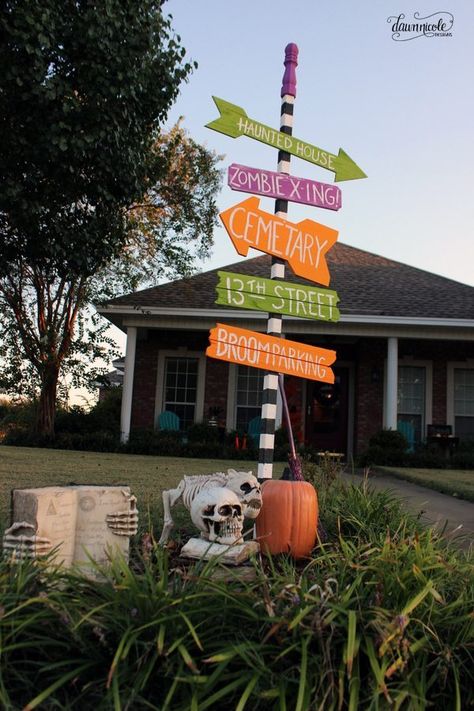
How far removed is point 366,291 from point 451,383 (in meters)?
3.12

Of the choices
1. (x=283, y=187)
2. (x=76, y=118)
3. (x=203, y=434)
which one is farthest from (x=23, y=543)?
(x=203, y=434)

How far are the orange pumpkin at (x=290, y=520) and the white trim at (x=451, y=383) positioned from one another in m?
12.5

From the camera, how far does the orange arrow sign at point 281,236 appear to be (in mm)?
4141

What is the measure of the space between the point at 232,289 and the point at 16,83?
20.1 ft

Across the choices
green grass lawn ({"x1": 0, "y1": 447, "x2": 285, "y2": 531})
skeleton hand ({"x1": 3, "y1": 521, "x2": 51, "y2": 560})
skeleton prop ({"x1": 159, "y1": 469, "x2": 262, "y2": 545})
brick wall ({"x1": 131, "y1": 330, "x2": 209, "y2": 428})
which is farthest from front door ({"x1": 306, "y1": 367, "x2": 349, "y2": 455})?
skeleton hand ({"x1": 3, "y1": 521, "x2": 51, "y2": 560})

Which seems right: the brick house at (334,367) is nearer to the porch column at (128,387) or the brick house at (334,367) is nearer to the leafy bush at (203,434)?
the porch column at (128,387)

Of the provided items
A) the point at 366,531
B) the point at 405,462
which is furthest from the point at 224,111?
the point at 405,462

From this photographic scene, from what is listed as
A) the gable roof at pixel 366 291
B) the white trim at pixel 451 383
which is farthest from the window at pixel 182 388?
the white trim at pixel 451 383

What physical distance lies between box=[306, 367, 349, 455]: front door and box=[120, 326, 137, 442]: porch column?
4.62m

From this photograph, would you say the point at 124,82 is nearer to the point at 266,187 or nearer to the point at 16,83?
the point at 16,83

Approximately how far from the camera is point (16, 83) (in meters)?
8.39

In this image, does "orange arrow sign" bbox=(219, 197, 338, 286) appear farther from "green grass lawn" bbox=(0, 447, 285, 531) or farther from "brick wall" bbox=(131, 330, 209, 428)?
"brick wall" bbox=(131, 330, 209, 428)

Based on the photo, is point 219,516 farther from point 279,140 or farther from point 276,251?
point 279,140

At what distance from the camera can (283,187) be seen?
447 cm
